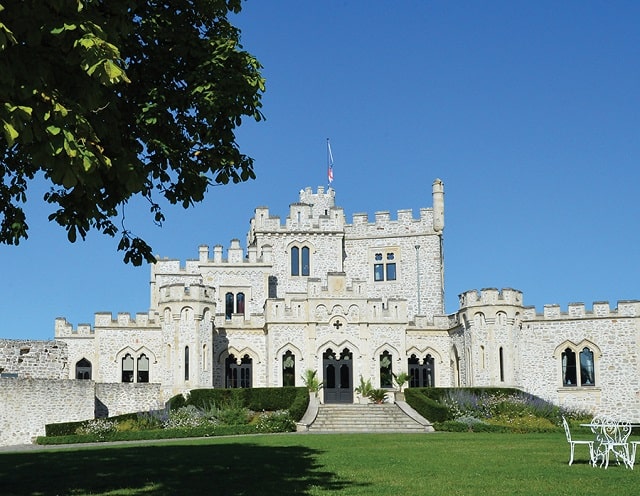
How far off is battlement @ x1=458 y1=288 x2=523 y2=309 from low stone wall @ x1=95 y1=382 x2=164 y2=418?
15708 millimetres

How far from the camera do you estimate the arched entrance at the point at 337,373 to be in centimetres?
4194

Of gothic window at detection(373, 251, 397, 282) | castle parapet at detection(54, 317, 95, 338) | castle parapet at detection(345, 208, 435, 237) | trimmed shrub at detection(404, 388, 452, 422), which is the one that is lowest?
trimmed shrub at detection(404, 388, 452, 422)

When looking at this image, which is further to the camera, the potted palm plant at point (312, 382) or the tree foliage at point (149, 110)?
the potted palm plant at point (312, 382)

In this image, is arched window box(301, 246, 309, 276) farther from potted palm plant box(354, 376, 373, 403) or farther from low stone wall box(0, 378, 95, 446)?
low stone wall box(0, 378, 95, 446)

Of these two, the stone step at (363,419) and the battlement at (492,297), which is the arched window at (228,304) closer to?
the stone step at (363,419)

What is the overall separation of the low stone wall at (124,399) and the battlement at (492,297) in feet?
51.5

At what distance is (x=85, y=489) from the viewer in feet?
47.5

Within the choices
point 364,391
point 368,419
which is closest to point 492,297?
point 364,391

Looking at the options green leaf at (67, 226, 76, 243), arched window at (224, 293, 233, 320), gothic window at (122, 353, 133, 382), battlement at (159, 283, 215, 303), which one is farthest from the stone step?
green leaf at (67, 226, 76, 243)

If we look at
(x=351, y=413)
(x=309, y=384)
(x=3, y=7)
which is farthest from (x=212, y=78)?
(x=309, y=384)

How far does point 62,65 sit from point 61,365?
105ft

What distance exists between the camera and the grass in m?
13.8

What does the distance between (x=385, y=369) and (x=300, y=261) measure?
35.2 ft

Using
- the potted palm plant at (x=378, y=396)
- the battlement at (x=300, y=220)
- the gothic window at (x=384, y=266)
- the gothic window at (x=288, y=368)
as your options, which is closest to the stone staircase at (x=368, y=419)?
the potted palm plant at (x=378, y=396)
